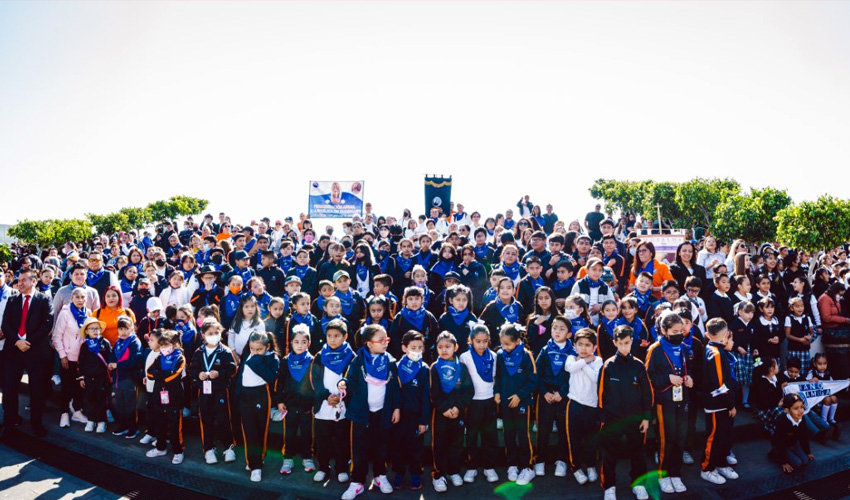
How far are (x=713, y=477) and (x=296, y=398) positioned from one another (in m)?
4.77

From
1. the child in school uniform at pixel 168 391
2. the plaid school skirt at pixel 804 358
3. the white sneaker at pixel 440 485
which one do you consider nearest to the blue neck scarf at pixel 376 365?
the white sneaker at pixel 440 485

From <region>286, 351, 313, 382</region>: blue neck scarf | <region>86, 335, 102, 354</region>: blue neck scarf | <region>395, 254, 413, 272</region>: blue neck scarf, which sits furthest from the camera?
<region>395, 254, 413, 272</region>: blue neck scarf

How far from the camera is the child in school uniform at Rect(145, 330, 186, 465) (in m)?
5.13

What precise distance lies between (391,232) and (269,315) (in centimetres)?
536

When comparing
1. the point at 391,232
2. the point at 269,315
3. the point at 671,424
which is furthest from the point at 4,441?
the point at 671,424

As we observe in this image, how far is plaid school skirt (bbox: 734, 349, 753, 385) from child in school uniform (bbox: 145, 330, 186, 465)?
7.72 m

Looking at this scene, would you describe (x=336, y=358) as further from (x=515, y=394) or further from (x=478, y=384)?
(x=515, y=394)

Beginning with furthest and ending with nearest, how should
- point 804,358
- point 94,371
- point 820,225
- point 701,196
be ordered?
point 701,196
point 820,225
point 804,358
point 94,371

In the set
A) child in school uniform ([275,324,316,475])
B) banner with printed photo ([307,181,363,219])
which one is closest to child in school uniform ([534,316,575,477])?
child in school uniform ([275,324,316,475])

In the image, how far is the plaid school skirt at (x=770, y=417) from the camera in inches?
203

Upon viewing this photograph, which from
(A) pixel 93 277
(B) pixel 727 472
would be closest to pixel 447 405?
(B) pixel 727 472

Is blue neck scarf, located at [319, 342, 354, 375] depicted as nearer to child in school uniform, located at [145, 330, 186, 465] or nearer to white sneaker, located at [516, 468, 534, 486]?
child in school uniform, located at [145, 330, 186, 465]

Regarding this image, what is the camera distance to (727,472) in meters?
4.76

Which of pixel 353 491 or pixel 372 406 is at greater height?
pixel 372 406
